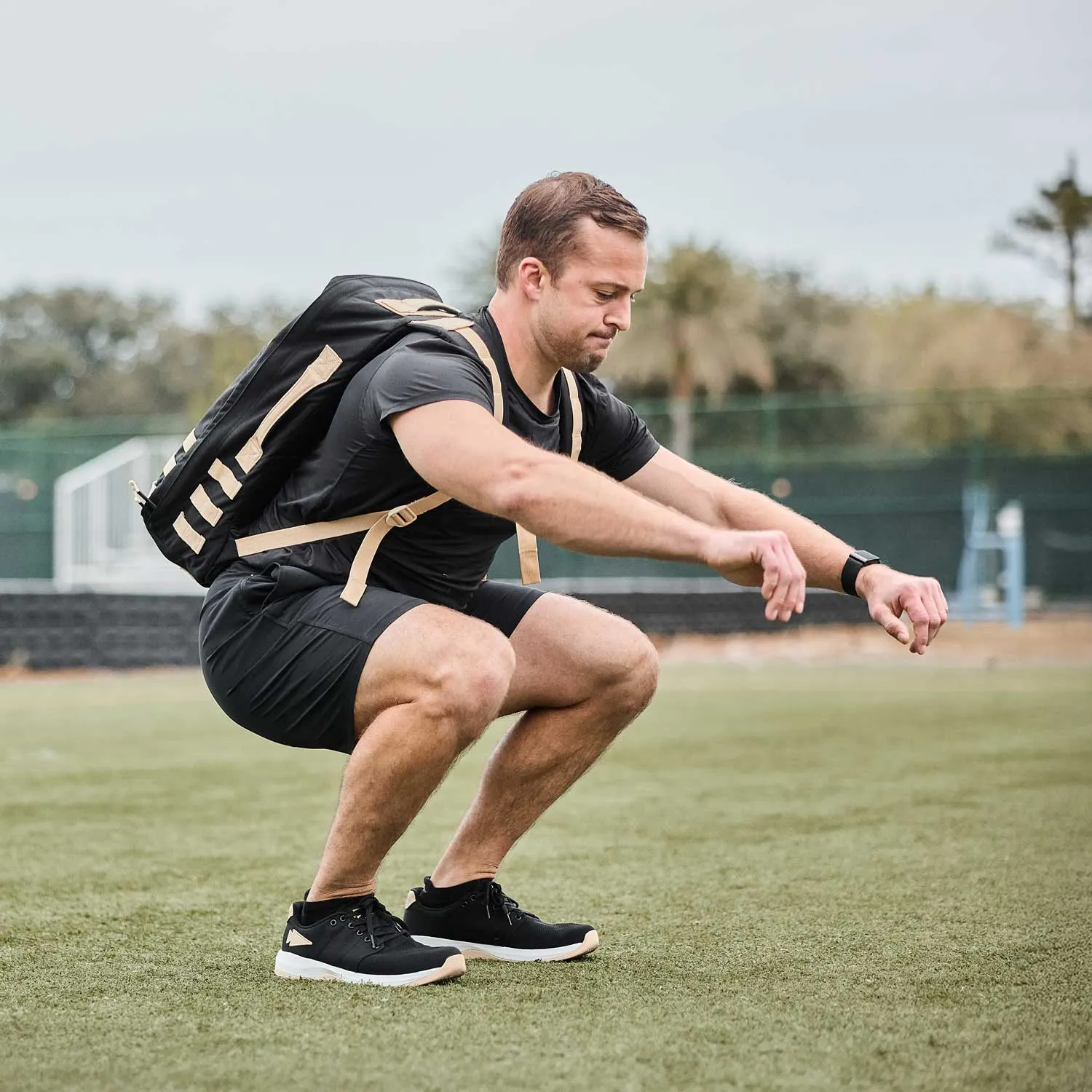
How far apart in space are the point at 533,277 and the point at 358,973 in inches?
58.0

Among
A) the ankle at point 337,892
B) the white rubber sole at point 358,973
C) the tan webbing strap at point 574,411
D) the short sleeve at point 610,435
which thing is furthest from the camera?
the short sleeve at point 610,435

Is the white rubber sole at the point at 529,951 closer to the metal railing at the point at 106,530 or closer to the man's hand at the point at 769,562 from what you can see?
the man's hand at the point at 769,562

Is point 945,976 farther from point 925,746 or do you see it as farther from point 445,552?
point 925,746

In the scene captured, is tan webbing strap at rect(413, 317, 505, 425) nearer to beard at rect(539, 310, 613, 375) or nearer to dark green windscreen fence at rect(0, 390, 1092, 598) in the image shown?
beard at rect(539, 310, 613, 375)

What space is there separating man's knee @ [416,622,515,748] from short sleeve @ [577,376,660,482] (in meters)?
0.65

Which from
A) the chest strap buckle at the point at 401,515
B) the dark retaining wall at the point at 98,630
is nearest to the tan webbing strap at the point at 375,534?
the chest strap buckle at the point at 401,515

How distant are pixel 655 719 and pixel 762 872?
485 centimetres

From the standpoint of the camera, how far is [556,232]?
3.11 meters

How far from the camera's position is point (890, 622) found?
2.98 meters

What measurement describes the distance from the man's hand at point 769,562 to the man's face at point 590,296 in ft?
1.87

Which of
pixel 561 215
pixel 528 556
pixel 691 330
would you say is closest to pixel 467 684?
pixel 528 556

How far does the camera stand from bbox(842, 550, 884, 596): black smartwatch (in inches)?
126

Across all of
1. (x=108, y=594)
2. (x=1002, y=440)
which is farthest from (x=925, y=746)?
(x=1002, y=440)

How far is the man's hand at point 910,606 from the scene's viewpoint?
295cm
